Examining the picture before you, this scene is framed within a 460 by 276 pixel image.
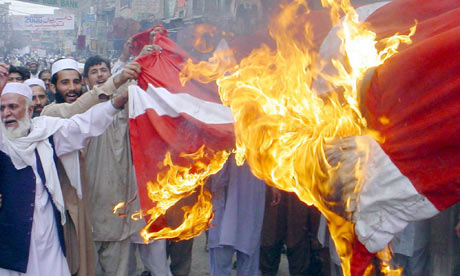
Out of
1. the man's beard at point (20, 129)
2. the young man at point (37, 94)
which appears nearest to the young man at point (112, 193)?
the man's beard at point (20, 129)

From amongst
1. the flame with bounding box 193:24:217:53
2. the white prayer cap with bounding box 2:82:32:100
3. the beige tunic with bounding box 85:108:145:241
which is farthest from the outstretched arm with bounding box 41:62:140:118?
the flame with bounding box 193:24:217:53

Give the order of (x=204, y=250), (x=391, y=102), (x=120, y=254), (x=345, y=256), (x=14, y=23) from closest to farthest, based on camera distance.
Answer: (x=391, y=102) < (x=345, y=256) < (x=120, y=254) < (x=204, y=250) < (x=14, y=23)

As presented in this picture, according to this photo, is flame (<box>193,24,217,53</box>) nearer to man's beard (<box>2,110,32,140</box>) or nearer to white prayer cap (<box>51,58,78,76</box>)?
white prayer cap (<box>51,58,78,76</box>)

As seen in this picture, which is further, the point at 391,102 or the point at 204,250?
the point at 204,250

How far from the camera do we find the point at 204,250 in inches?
256

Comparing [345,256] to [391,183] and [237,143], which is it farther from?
[237,143]

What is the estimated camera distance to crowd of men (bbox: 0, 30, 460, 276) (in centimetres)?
369

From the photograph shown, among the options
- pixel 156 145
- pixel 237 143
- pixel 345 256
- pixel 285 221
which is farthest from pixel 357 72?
pixel 285 221

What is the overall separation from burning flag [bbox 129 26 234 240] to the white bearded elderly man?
11.5 inches

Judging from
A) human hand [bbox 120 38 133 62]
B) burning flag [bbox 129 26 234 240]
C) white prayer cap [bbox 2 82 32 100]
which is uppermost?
human hand [bbox 120 38 133 62]

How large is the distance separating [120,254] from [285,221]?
171cm

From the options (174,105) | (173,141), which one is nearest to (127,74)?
(174,105)

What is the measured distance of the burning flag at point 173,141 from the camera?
13.2 ft

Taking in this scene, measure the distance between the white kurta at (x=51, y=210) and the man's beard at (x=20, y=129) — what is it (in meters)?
0.22
